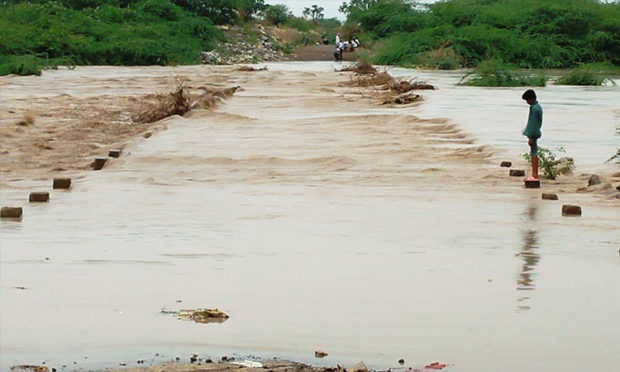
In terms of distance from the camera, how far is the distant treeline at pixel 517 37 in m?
52.5

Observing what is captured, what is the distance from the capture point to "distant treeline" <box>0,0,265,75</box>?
47031 millimetres

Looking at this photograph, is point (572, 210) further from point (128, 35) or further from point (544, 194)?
point (128, 35)

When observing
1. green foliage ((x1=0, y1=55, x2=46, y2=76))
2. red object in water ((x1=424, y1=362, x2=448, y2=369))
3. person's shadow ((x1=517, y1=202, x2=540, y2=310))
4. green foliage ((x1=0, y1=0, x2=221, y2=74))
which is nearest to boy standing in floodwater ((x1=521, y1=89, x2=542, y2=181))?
person's shadow ((x1=517, y1=202, x2=540, y2=310))

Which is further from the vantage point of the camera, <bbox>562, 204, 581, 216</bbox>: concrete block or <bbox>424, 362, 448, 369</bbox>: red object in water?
<bbox>562, 204, 581, 216</bbox>: concrete block

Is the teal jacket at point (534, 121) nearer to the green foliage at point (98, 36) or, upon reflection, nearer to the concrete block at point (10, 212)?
the concrete block at point (10, 212)

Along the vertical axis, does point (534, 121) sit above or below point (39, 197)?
above

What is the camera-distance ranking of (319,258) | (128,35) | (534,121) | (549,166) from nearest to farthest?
A: 1. (319,258)
2. (534,121)
3. (549,166)
4. (128,35)

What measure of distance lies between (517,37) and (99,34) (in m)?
18.9

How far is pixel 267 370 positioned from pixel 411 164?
8.94m

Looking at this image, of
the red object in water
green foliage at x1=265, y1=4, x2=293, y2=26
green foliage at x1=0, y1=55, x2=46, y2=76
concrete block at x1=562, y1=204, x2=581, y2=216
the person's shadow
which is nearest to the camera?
the red object in water

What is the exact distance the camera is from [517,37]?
54.2 metres

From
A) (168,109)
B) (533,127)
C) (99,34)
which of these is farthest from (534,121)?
(99,34)

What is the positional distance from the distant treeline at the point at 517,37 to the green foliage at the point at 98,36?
1029cm

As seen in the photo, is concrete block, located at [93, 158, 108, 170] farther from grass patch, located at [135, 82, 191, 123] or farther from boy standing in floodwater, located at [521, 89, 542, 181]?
grass patch, located at [135, 82, 191, 123]
